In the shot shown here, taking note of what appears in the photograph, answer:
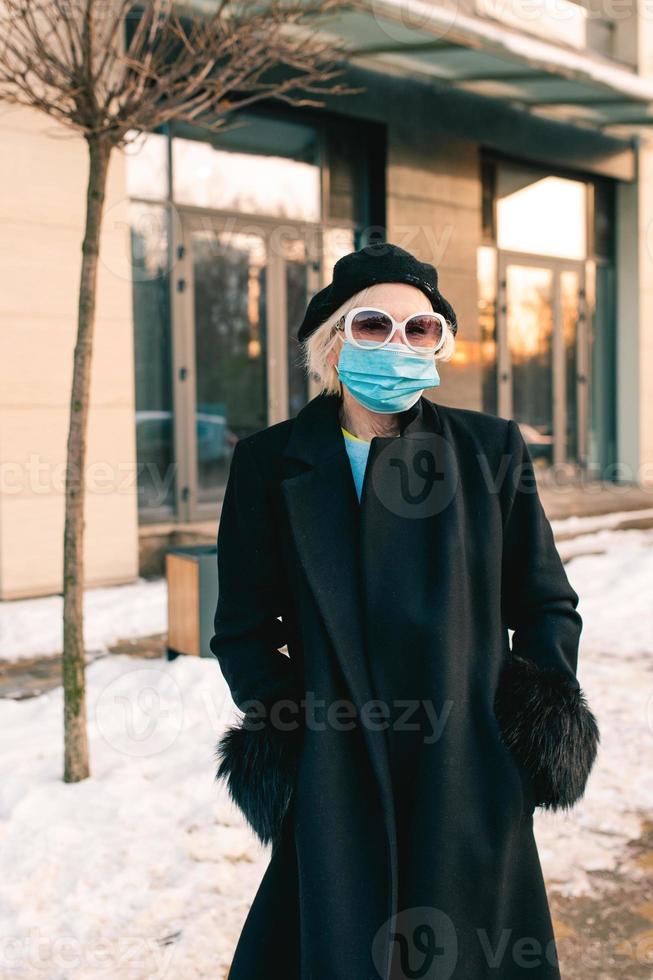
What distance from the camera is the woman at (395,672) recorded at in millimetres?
1833

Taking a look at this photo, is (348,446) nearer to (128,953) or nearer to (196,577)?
(128,953)

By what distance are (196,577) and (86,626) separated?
1696mm

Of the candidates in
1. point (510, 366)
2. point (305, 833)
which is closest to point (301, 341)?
point (305, 833)

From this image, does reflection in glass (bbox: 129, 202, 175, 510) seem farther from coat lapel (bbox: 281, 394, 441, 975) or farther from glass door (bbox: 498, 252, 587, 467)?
coat lapel (bbox: 281, 394, 441, 975)

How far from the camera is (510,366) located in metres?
12.7

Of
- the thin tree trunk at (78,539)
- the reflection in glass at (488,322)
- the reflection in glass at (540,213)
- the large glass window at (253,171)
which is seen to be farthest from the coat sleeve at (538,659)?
the reflection in glass at (540,213)

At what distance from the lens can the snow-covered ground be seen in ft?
9.64

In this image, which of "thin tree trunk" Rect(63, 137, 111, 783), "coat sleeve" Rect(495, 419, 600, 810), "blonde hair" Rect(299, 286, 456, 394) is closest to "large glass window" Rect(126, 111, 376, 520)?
"thin tree trunk" Rect(63, 137, 111, 783)

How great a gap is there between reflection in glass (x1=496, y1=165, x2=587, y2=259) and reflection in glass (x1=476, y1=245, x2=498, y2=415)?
357mm

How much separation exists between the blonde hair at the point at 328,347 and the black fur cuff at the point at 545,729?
2.26ft

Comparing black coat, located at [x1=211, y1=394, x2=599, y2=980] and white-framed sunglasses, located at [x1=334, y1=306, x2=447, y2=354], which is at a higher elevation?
white-framed sunglasses, located at [x1=334, y1=306, x2=447, y2=354]

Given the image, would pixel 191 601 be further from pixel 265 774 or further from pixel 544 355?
pixel 544 355

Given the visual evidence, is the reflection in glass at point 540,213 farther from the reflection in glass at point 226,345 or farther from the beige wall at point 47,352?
the beige wall at point 47,352

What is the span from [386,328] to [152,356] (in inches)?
294
